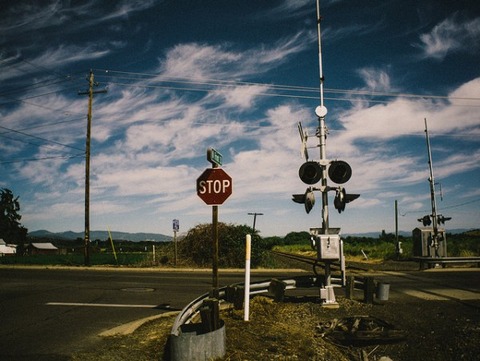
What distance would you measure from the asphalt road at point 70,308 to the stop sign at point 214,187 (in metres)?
3.01

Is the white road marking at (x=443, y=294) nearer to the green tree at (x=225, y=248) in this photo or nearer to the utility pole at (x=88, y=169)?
the green tree at (x=225, y=248)

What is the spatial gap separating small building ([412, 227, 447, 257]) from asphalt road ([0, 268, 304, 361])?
1502 centimetres

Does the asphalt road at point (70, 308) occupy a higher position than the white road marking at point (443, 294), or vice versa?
the asphalt road at point (70, 308)

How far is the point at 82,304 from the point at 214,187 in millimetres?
5571

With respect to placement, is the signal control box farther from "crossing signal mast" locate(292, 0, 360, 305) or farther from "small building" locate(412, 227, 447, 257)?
"small building" locate(412, 227, 447, 257)

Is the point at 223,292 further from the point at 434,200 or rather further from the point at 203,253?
the point at 434,200

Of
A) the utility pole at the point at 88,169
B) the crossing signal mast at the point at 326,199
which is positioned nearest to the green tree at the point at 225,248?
the utility pole at the point at 88,169

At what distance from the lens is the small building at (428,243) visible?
2011cm

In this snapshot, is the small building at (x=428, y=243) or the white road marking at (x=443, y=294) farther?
the small building at (x=428, y=243)

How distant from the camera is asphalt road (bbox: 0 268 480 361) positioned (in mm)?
5375

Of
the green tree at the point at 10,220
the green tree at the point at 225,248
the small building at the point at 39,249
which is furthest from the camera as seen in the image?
the small building at the point at 39,249

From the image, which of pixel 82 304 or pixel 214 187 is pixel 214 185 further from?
pixel 82 304

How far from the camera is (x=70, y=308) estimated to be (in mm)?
8070

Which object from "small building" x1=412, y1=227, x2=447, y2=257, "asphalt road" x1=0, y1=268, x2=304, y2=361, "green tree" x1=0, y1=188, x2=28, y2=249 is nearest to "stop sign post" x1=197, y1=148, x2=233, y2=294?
"asphalt road" x1=0, y1=268, x2=304, y2=361
